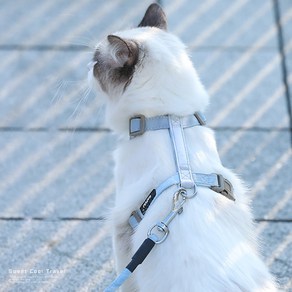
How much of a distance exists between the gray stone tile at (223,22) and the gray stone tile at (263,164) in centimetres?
134

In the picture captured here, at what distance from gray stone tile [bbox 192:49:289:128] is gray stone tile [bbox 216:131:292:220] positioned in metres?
0.16

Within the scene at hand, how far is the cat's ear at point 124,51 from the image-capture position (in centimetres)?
308

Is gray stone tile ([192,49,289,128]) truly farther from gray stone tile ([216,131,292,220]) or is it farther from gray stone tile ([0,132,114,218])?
gray stone tile ([0,132,114,218])

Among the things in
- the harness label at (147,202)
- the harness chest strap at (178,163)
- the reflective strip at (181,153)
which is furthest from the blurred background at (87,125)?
the harness label at (147,202)

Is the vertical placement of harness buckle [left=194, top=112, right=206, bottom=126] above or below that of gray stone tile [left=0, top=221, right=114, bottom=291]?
above

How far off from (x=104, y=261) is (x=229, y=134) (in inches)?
61.9

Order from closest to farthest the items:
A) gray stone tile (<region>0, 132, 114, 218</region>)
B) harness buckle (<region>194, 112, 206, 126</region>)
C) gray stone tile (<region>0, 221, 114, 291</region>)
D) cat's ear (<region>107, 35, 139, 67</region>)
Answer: cat's ear (<region>107, 35, 139, 67</region>)
harness buckle (<region>194, 112, 206, 126</region>)
gray stone tile (<region>0, 221, 114, 291</region>)
gray stone tile (<region>0, 132, 114, 218</region>)

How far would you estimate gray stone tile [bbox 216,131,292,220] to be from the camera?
14.8 ft

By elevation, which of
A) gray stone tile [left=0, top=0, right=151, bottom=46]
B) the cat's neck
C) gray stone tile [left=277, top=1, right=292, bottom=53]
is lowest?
gray stone tile [left=277, top=1, right=292, bottom=53]

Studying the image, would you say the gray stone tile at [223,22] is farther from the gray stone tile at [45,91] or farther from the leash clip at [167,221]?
the leash clip at [167,221]

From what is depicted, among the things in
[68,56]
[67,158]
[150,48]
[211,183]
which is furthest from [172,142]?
[68,56]

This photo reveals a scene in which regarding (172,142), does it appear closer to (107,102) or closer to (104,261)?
(107,102)

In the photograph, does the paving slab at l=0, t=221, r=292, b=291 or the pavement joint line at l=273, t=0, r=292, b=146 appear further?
the pavement joint line at l=273, t=0, r=292, b=146


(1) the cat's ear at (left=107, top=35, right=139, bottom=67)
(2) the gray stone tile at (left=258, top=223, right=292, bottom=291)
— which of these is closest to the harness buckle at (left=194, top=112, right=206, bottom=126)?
(1) the cat's ear at (left=107, top=35, right=139, bottom=67)
